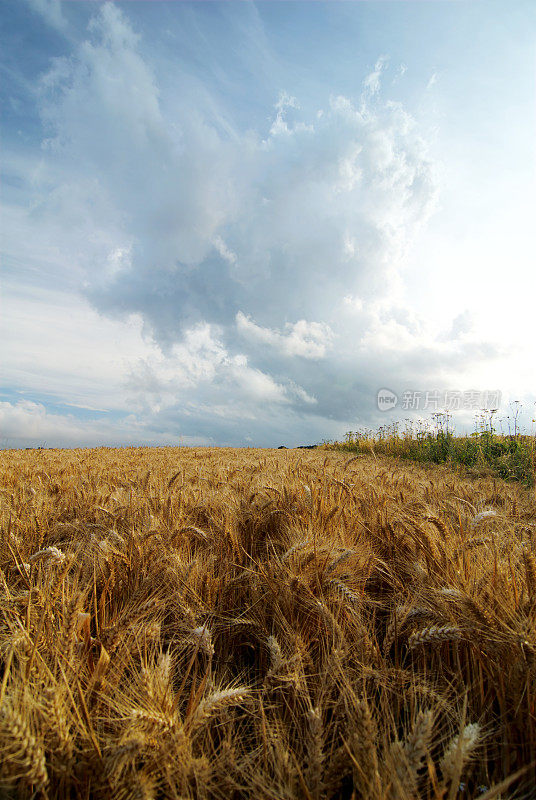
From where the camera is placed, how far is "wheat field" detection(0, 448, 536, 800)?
879mm

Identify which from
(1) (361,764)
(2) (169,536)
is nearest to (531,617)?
(1) (361,764)

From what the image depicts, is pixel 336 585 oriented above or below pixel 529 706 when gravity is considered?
above

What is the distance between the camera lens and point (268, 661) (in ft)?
4.70

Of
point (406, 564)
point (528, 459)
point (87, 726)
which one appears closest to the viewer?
point (87, 726)

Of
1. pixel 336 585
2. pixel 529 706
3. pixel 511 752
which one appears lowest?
pixel 511 752

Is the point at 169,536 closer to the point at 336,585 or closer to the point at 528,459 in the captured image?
the point at 336,585

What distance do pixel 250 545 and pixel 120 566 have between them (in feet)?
2.98

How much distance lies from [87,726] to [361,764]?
29.9 inches

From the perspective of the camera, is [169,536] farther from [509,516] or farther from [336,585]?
[509,516]

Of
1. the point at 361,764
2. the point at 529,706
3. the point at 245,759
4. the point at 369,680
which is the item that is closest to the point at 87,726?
the point at 245,759

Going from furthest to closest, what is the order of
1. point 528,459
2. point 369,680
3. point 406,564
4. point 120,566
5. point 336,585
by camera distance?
1. point 528,459
2. point 406,564
3. point 120,566
4. point 336,585
5. point 369,680

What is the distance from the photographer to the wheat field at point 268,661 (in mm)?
879

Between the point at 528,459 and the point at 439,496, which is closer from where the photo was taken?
the point at 439,496

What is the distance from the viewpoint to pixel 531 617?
1.32 meters
